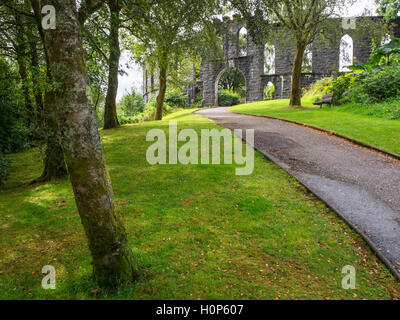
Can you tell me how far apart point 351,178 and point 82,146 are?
5517 millimetres

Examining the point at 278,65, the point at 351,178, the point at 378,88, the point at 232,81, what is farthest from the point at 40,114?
the point at 232,81

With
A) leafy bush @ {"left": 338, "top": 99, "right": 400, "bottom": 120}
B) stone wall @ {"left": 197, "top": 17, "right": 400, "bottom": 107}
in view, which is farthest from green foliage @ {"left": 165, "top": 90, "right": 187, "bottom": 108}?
leafy bush @ {"left": 338, "top": 99, "right": 400, "bottom": 120}

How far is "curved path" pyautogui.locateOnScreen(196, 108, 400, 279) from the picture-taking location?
3932 mm

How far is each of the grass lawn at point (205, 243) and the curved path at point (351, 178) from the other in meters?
0.25

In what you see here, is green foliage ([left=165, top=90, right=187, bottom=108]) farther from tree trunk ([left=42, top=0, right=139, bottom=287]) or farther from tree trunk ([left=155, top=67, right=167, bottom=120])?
Answer: tree trunk ([left=42, top=0, right=139, bottom=287])

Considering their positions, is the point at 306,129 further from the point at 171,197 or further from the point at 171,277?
the point at 171,277

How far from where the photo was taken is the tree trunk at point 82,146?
97.2 inches

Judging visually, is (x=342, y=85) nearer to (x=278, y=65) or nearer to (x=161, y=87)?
(x=161, y=87)

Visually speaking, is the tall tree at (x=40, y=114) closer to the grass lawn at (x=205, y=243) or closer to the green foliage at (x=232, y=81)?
the grass lawn at (x=205, y=243)

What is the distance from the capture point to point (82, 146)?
256 centimetres

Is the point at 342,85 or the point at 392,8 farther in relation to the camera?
the point at 392,8

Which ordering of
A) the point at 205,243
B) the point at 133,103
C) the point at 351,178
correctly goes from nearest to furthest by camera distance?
the point at 205,243 → the point at 351,178 → the point at 133,103

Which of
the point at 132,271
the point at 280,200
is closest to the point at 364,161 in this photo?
the point at 280,200

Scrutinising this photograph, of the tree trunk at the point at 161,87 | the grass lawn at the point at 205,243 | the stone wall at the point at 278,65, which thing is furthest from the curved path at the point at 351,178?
the stone wall at the point at 278,65
